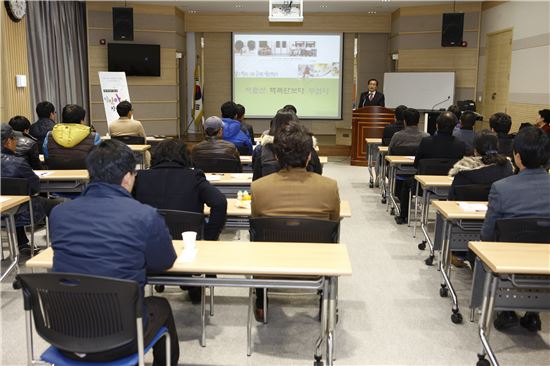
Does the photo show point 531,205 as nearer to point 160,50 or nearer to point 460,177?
point 460,177

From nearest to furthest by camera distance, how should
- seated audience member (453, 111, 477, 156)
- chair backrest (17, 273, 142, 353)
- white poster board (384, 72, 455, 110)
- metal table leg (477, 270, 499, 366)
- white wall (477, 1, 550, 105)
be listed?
chair backrest (17, 273, 142, 353) → metal table leg (477, 270, 499, 366) → seated audience member (453, 111, 477, 156) → white wall (477, 1, 550, 105) → white poster board (384, 72, 455, 110)

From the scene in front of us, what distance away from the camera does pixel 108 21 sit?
1173 centimetres

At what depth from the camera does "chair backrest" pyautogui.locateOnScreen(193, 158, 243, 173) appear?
5184 millimetres

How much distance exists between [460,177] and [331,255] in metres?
2.01

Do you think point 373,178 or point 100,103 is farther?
point 100,103

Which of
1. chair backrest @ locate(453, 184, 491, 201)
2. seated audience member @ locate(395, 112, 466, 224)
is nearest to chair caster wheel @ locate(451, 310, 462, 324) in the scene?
Result: chair backrest @ locate(453, 184, 491, 201)

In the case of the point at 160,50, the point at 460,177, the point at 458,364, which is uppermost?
the point at 160,50

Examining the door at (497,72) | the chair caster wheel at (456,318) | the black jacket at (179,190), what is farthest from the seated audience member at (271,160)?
the door at (497,72)

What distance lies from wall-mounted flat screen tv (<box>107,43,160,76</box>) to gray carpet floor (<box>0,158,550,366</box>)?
321 inches

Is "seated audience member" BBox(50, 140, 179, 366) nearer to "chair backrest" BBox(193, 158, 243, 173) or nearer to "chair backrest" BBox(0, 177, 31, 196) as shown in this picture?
"chair backrest" BBox(0, 177, 31, 196)

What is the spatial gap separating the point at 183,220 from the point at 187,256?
22.7 inches

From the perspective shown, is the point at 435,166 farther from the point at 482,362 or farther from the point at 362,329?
the point at 482,362

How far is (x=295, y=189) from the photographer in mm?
3086

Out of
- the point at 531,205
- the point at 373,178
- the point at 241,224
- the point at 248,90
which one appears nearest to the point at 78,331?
the point at 241,224
